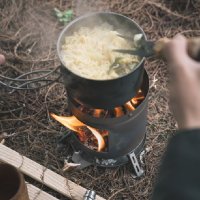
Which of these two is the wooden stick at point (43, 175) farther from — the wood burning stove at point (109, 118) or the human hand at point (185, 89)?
the human hand at point (185, 89)

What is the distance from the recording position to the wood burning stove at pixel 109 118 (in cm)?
249

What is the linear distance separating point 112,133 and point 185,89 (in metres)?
1.65

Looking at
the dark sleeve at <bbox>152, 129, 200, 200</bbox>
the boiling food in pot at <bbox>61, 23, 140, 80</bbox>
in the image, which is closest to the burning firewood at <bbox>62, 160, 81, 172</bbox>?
the boiling food in pot at <bbox>61, 23, 140, 80</bbox>

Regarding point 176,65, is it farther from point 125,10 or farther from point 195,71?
point 125,10

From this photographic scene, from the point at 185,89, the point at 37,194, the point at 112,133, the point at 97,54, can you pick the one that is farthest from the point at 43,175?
the point at 185,89

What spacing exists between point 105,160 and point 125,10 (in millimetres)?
1986

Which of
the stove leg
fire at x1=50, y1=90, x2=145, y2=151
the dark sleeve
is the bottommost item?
the stove leg

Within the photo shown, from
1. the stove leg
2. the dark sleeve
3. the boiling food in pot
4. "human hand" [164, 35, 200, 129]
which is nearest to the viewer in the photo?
the dark sleeve

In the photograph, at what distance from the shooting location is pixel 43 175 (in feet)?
10.6

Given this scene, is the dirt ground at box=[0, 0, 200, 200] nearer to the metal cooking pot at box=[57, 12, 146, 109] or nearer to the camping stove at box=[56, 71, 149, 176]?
the camping stove at box=[56, 71, 149, 176]

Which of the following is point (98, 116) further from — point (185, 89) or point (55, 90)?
point (185, 89)

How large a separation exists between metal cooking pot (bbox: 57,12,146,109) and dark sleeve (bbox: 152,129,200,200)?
118 centimetres

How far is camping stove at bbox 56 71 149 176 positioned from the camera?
285 centimetres

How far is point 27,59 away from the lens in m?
4.10
